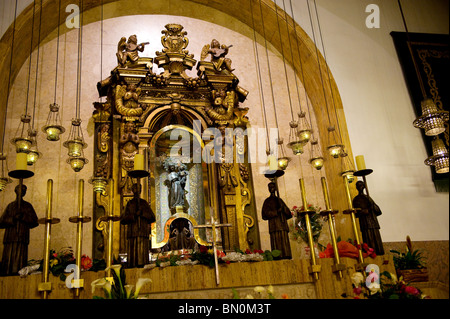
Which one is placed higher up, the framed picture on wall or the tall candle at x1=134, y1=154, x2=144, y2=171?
the framed picture on wall

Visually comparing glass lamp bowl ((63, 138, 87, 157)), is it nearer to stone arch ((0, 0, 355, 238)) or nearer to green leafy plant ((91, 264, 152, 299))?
stone arch ((0, 0, 355, 238))

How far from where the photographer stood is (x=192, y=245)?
745 cm

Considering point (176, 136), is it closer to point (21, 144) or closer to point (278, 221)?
point (21, 144)

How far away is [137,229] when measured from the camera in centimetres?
515

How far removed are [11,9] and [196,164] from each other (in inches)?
173

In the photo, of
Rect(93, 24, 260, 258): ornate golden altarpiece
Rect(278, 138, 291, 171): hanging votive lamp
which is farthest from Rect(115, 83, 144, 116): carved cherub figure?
Rect(278, 138, 291, 171): hanging votive lamp

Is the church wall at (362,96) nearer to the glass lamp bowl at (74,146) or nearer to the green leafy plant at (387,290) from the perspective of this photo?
the glass lamp bowl at (74,146)

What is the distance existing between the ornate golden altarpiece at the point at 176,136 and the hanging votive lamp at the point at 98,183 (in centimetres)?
32

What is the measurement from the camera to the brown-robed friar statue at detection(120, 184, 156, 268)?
505cm

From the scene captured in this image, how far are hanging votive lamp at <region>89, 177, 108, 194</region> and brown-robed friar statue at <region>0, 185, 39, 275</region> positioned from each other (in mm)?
2002

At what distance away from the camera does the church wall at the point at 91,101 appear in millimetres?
7707

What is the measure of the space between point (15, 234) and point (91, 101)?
4113 mm

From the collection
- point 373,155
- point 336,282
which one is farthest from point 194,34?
point 336,282
